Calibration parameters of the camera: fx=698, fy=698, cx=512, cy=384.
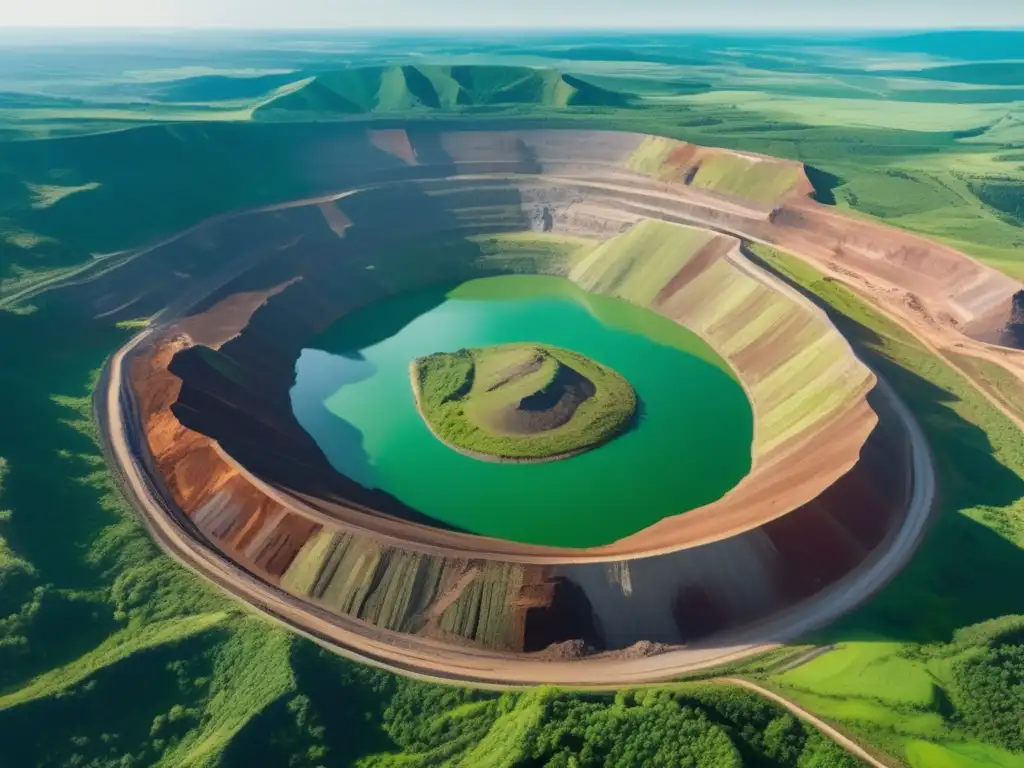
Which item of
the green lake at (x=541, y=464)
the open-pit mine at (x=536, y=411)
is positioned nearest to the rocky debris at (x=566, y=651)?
the open-pit mine at (x=536, y=411)

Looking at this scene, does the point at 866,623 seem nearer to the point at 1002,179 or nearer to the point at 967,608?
the point at 967,608

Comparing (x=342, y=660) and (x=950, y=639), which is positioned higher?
(x=342, y=660)

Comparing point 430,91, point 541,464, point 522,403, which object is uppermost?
point 430,91

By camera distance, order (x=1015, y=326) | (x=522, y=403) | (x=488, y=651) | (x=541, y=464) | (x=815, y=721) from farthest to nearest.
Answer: (x=1015, y=326), (x=522, y=403), (x=541, y=464), (x=488, y=651), (x=815, y=721)

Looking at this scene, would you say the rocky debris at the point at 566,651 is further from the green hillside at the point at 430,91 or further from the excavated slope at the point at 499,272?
the green hillside at the point at 430,91

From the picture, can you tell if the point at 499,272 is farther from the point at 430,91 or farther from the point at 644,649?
the point at 430,91

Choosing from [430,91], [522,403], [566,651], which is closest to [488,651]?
[566,651]
